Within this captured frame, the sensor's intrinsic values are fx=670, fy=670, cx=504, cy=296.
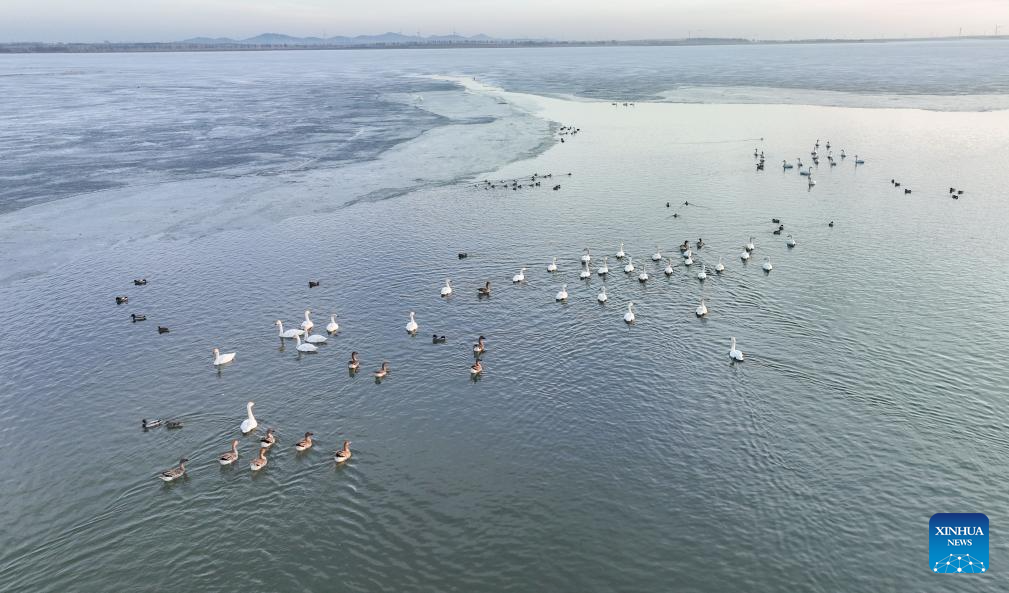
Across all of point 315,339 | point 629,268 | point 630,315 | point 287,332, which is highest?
point 629,268

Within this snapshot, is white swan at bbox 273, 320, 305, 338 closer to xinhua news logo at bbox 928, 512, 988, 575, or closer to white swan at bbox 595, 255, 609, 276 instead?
white swan at bbox 595, 255, 609, 276

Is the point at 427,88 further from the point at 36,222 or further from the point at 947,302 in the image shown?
the point at 947,302

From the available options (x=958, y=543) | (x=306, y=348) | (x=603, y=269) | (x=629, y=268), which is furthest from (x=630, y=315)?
(x=958, y=543)

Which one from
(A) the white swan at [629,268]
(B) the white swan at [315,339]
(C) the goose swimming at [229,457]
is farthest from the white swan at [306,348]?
(A) the white swan at [629,268]

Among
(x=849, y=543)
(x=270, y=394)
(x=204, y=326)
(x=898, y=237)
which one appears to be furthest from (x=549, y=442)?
(x=898, y=237)

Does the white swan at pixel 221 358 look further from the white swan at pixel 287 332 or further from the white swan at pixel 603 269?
the white swan at pixel 603 269

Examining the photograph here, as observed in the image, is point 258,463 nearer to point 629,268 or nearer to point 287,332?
point 287,332
